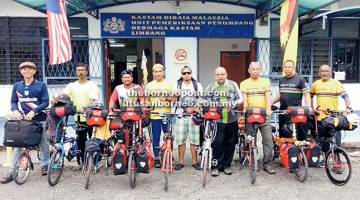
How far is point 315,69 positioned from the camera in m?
8.93

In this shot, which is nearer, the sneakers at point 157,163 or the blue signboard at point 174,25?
the sneakers at point 157,163

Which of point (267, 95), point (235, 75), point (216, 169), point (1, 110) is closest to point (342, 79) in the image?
point (235, 75)

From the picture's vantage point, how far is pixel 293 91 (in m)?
4.94

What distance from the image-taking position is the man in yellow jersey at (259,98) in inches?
191

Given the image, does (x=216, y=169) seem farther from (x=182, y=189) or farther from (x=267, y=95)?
(x=267, y=95)

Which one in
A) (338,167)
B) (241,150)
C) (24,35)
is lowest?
(338,167)

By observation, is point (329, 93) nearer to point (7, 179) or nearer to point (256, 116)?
point (256, 116)

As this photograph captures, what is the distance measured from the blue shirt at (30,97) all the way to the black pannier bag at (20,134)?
24 cm

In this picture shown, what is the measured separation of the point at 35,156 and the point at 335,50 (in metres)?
7.43

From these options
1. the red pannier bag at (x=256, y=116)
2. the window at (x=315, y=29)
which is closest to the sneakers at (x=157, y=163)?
the red pannier bag at (x=256, y=116)

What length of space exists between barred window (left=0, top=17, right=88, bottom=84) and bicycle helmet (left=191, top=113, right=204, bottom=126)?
4755 millimetres

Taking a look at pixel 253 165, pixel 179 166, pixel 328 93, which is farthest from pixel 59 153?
pixel 328 93

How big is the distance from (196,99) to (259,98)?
35.0 inches

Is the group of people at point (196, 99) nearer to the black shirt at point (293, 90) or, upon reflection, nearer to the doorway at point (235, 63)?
the black shirt at point (293, 90)
